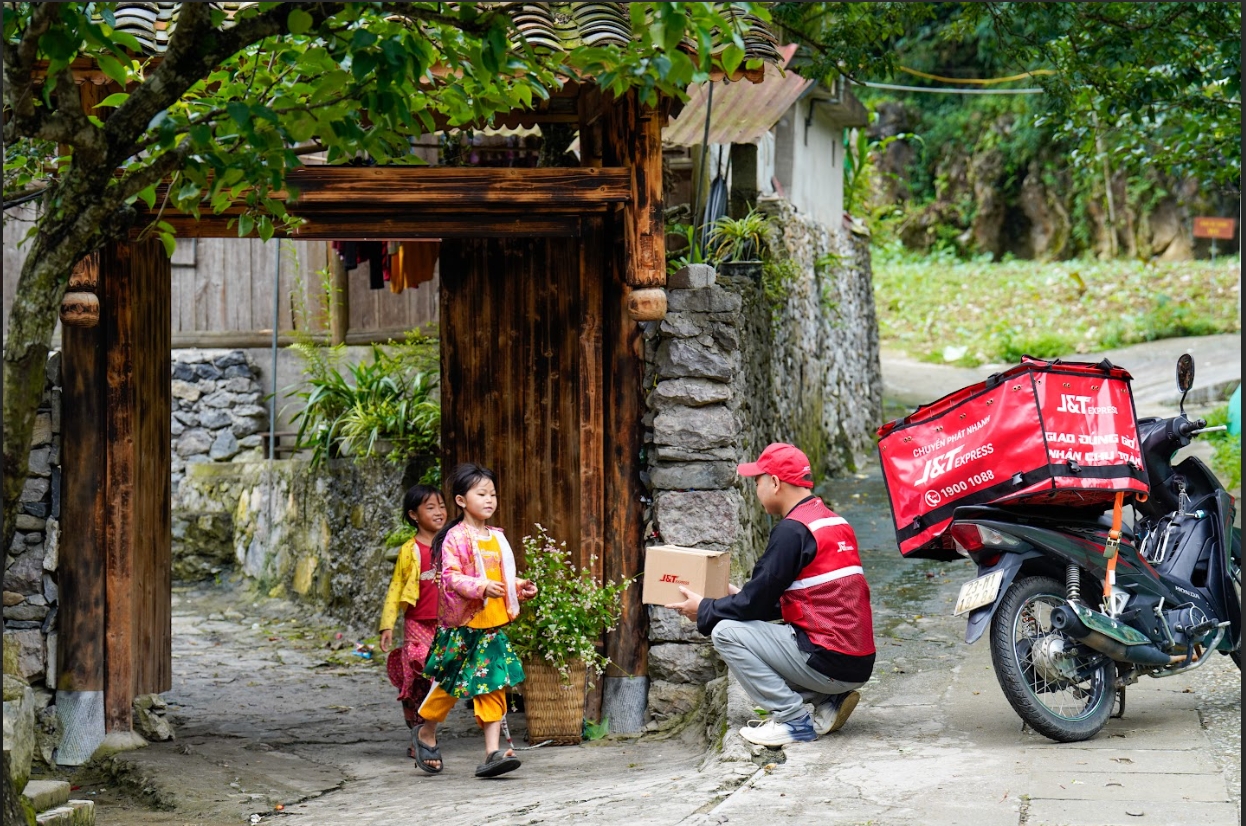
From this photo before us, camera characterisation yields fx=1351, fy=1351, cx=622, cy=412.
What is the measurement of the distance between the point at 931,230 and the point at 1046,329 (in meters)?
7.58

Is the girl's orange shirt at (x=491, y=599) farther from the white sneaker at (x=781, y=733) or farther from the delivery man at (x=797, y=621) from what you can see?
the white sneaker at (x=781, y=733)

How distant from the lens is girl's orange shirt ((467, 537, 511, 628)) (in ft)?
20.8

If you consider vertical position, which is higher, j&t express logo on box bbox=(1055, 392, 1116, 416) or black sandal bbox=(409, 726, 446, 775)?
j&t express logo on box bbox=(1055, 392, 1116, 416)

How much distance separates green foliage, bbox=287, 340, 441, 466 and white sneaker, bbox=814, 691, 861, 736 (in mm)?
5344

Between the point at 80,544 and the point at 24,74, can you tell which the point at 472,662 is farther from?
→ the point at 24,74

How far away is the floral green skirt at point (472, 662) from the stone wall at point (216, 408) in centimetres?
750

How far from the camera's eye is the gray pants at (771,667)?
5.59 m

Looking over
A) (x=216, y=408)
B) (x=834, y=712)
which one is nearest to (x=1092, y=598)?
(x=834, y=712)

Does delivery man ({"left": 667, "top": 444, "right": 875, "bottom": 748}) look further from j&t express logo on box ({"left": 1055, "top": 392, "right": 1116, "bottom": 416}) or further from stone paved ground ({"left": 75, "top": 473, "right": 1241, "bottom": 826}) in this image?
j&t express logo on box ({"left": 1055, "top": 392, "right": 1116, "bottom": 416})

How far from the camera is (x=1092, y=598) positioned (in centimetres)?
555

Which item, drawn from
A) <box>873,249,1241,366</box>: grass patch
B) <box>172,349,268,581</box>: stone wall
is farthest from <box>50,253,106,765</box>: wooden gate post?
<box>873,249,1241,366</box>: grass patch

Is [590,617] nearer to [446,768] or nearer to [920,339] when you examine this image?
[446,768]

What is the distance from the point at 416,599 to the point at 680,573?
5.35 feet

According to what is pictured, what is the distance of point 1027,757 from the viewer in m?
5.20
